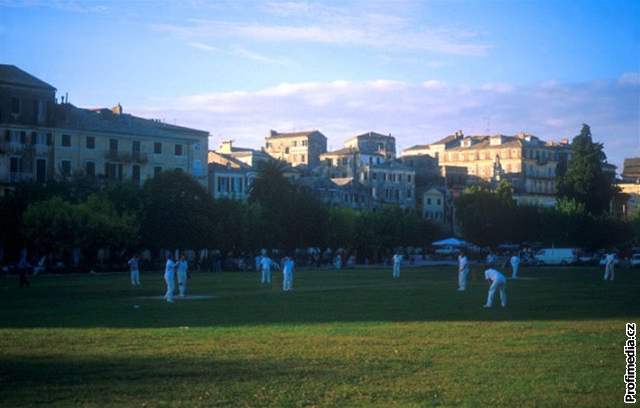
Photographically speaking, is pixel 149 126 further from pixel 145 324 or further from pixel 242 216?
pixel 145 324

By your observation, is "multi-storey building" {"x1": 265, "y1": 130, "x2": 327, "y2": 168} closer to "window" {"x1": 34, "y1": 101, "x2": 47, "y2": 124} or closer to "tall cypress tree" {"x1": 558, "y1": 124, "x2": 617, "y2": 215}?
"tall cypress tree" {"x1": 558, "y1": 124, "x2": 617, "y2": 215}

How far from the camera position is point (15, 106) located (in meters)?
95.4

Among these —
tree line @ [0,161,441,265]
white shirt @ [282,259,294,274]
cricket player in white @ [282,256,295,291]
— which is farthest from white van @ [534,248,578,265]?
white shirt @ [282,259,294,274]

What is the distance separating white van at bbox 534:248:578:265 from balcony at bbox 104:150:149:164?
1801 inches

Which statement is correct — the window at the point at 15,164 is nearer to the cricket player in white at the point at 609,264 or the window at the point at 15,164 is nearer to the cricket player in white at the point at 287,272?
the cricket player in white at the point at 287,272

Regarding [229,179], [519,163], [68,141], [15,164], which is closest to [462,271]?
[15,164]

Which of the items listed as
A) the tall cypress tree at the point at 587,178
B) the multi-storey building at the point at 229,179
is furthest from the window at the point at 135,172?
the tall cypress tree at the point at 587,178

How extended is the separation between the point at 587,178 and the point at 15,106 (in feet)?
232

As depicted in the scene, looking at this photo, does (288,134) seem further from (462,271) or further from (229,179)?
(462,271)

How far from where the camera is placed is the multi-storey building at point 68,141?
9494cm

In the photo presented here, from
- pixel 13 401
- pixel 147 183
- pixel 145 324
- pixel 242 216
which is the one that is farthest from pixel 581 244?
pixel 13 401

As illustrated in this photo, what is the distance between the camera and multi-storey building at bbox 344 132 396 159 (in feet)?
609

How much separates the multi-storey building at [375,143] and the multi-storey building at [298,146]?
6.28m

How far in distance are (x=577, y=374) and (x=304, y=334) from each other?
857cm
